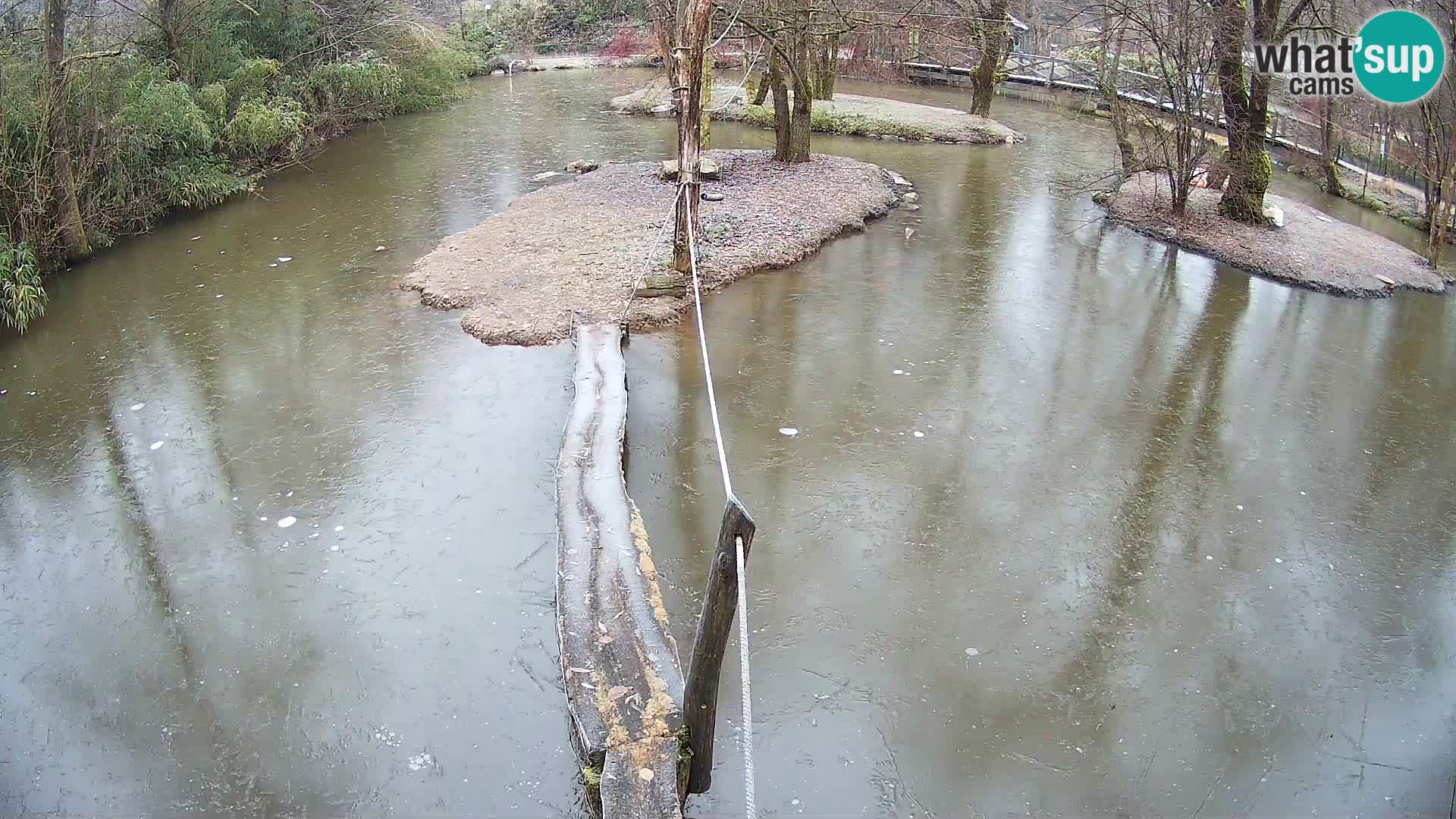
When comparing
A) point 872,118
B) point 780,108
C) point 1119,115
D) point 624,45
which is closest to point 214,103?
point 780,108

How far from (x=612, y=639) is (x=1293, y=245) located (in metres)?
10.5

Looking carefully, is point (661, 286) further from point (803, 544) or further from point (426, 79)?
point (426, 79)

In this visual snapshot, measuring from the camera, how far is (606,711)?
394 centimetres

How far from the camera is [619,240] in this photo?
1043 centimetres

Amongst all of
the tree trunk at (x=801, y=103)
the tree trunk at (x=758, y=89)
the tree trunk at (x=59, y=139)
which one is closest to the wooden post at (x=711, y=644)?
the tree trunk at (x=59, y=139)

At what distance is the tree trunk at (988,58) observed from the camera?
1720 cm

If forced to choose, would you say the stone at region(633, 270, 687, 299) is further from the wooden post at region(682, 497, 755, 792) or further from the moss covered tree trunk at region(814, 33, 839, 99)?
the moss covered tree trunk at region(814, 33, 839, 99)

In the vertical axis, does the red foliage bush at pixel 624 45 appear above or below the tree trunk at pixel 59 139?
above

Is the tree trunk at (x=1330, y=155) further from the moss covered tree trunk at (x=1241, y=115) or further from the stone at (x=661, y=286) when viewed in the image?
the stone at (x=661, y=286)

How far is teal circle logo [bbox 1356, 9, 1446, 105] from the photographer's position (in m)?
11.2

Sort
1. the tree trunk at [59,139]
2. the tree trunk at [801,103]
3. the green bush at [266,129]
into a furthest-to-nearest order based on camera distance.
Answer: the green bush at [266,129] → the tree trunk at [801,103] → the tree trunk at [59,139]

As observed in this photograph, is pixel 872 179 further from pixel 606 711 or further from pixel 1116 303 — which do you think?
pixel 606 711

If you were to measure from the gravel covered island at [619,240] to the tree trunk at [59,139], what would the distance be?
3.87 m

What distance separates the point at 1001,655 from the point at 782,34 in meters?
9.89
